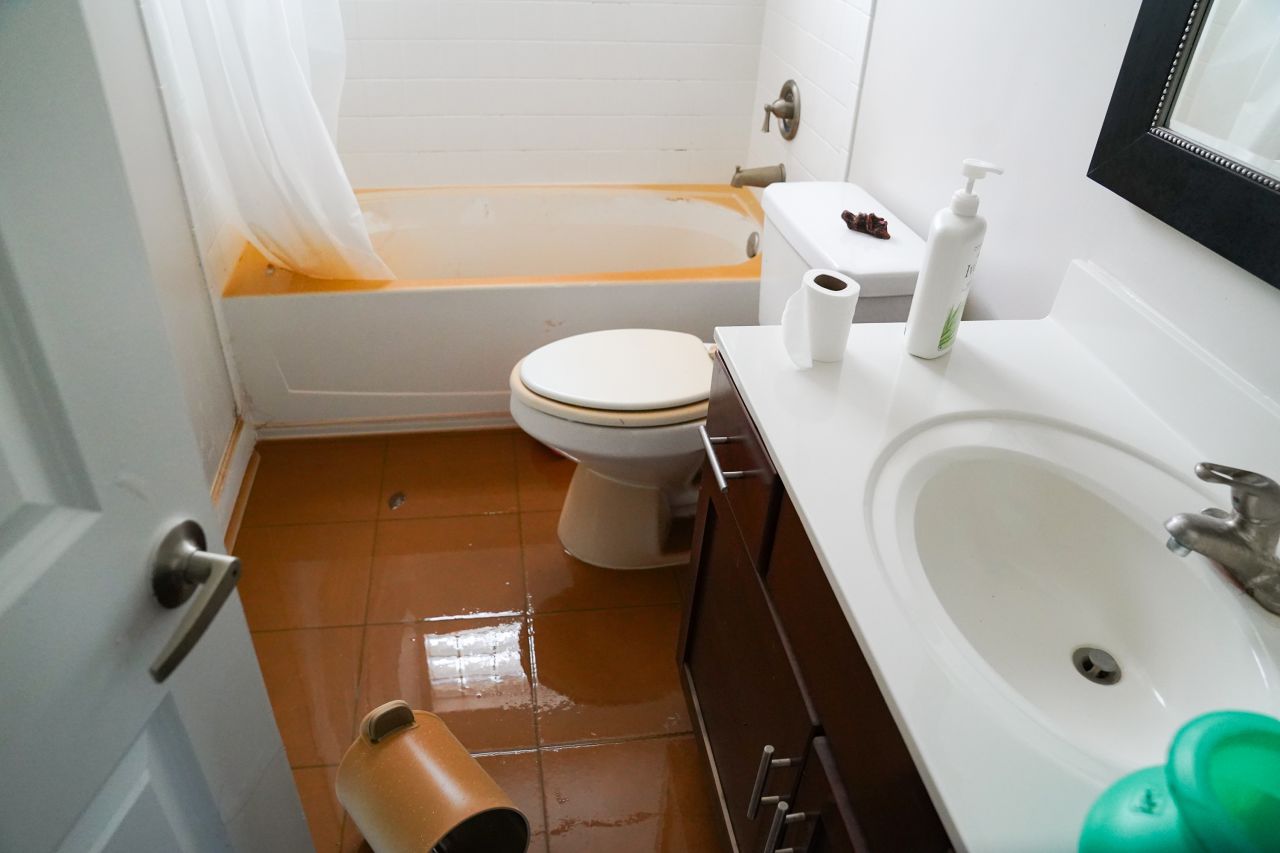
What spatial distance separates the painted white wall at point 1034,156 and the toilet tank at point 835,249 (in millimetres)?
114

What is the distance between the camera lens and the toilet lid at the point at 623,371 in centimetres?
170

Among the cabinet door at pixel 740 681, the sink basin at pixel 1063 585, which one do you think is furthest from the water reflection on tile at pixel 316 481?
the sink basin at pixel 1063 585

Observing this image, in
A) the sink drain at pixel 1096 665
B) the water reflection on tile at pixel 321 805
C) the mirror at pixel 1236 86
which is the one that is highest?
the mirror at pixel 1236 86

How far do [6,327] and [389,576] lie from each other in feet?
4.92

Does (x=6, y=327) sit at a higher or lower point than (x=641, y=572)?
higher

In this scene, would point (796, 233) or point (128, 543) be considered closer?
point (128, 543)

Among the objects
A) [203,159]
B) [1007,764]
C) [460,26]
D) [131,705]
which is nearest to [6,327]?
[131,705]

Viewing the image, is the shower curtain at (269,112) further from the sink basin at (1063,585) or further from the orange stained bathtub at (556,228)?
the sink basin at (1063,585)

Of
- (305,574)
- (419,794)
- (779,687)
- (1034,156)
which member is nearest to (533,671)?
(419,794)

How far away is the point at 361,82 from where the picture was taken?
95.8 inches

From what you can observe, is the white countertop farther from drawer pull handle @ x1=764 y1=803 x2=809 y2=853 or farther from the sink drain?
drawer pull handle @ x1=764 y1=803 x2=809 y2=853

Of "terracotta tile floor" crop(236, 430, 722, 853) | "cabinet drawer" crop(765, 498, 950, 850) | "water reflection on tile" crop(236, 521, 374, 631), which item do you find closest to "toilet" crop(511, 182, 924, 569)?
"terracotta tile floor" crop(236, 430, 722, 853)

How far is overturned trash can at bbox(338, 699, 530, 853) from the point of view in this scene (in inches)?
48.8

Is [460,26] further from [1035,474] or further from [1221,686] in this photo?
[1221,686]
